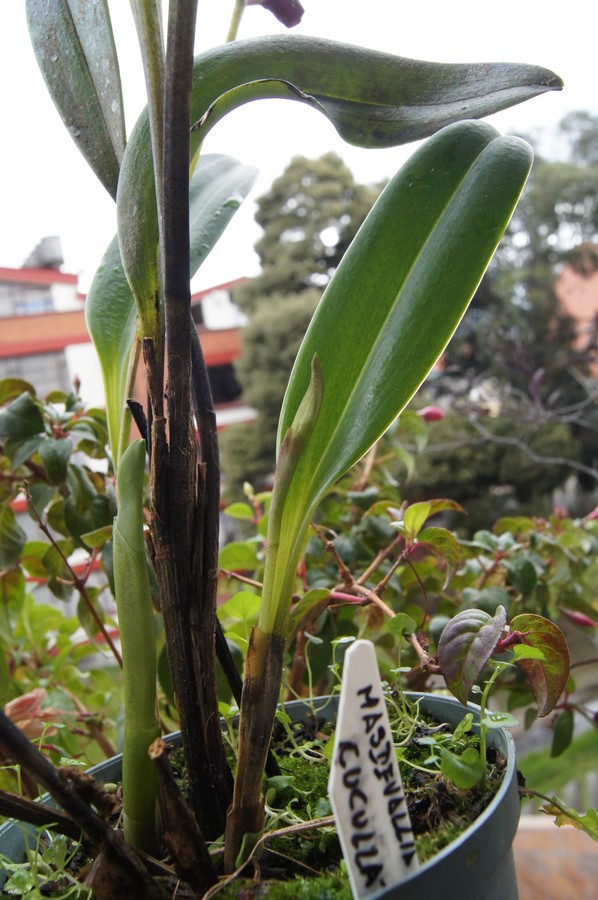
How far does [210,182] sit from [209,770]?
15.6 inches

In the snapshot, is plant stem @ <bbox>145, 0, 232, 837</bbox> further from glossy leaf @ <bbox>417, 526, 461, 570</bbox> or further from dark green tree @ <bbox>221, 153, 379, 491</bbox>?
dark green tree @ <bbox>221, 153, 379, 491</bbox>

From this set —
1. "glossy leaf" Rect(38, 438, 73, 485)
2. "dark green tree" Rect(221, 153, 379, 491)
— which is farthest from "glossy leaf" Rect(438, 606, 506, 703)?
"dark green tree" Rect(221, 153, 379, 491)

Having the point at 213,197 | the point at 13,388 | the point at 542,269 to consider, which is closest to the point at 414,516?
the point at 213,197

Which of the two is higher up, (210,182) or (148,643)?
(210,182)

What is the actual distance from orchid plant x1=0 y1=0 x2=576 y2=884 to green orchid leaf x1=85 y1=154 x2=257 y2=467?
0.07m

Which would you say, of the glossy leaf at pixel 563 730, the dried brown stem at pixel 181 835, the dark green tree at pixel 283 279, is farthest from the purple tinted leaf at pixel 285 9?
the dark green tree at pixel 283 279

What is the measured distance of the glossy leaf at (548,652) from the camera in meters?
0.36

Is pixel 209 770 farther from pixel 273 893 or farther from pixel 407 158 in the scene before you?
pixel 407 158

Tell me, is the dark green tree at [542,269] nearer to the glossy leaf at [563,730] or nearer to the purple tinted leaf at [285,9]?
the glossy leaf at [563,730]

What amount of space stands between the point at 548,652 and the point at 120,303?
1.09 ft

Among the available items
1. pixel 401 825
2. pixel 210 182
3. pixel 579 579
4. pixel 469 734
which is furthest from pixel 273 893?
pixel 579 579

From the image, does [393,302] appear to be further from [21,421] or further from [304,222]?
[304,222]

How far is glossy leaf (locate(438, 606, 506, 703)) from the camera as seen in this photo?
337mm

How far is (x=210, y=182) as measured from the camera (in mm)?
528
